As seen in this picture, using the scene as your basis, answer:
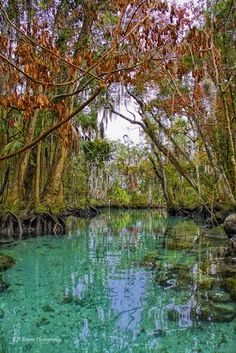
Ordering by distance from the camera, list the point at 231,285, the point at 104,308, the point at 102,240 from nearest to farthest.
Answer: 1. the point at 104,308
2. the point at 231,285
3. the point at 102,240

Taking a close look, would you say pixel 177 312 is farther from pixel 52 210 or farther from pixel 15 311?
pixel 52 210

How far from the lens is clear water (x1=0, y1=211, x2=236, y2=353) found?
12.3 ft

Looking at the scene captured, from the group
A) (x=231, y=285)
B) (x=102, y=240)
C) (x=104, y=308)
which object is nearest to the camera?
(x=104, y=308)

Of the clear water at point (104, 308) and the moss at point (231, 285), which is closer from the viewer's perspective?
the clear water at point (104, 308)

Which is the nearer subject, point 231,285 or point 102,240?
point 231,285

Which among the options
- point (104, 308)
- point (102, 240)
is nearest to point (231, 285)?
point (104, 308)

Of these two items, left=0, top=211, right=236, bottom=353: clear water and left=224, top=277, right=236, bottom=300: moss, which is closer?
left=0, top=211, right=236, bottom=353: clear water

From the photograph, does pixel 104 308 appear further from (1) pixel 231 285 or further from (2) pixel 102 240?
(2) pixel 102 240

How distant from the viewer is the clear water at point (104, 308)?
3740 mm

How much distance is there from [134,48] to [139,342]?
10.1 feet

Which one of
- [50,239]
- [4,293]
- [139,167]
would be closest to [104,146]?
[139,167]

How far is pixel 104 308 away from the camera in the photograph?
4.82 metres

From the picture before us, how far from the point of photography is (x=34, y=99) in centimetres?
320

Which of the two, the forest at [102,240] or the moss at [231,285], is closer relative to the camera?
the forest at [102,240]
